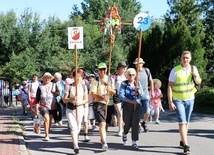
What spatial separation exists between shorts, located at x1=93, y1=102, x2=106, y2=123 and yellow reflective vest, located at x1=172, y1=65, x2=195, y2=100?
1603 mm

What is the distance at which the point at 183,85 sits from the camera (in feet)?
28.0

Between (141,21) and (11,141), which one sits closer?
(141,21)

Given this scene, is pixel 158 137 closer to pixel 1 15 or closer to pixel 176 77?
pixel 176 77

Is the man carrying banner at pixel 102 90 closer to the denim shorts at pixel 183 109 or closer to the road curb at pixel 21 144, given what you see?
the denim shorts at pixel 183 109

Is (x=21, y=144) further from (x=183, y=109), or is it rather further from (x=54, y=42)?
(x=54, y=42)

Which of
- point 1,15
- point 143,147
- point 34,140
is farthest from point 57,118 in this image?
point 1,15

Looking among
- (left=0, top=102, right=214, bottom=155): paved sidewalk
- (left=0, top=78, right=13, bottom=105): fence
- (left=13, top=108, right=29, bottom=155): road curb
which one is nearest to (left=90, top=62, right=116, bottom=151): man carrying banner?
(left=0, top=102, right=214, bottom=155): paved sidewalk

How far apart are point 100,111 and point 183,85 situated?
1862mm

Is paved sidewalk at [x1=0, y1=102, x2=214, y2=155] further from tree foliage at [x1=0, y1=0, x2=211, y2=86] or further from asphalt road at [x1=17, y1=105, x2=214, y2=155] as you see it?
tree foliage at [x1=0, y1=0, x2=211, y2=86]

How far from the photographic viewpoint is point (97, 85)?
374 inches

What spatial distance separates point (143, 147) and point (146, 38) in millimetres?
17330

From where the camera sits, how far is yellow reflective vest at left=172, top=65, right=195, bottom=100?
853 cm

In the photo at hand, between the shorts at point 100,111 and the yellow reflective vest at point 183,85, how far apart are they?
160cm

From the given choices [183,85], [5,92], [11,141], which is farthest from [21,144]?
[5,92]
